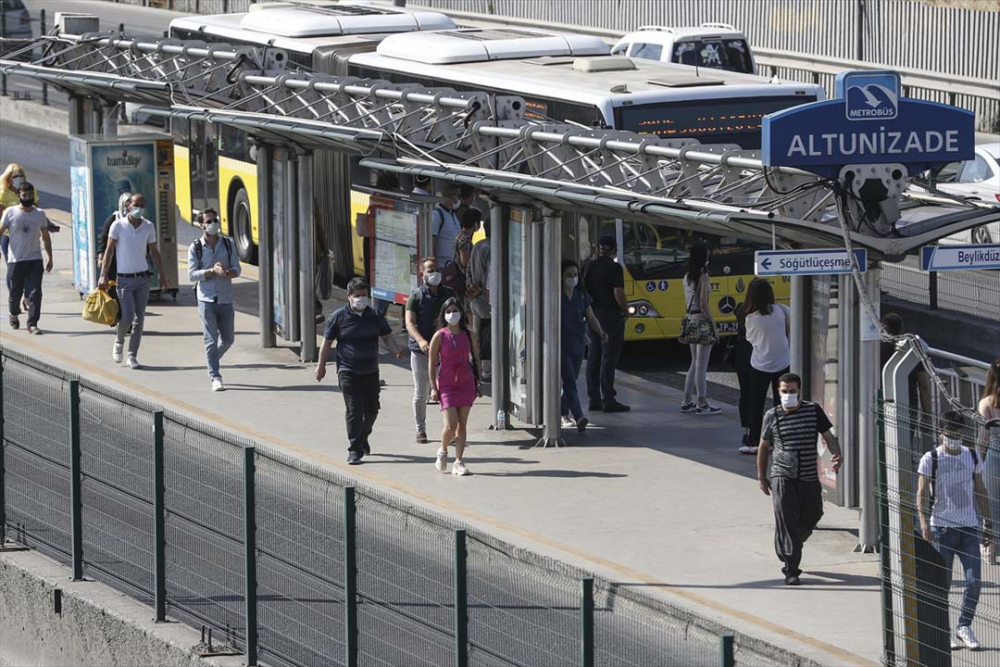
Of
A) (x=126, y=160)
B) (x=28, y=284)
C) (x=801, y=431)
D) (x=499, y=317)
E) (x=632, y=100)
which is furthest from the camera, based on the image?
(x=126, y=160)

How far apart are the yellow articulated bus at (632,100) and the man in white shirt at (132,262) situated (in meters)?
4.01

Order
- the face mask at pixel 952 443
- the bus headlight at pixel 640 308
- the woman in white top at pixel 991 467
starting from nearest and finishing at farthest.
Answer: the woman in white top at pixel 991 467 → the face mask at pixel 952 443 → the bus headlight at pixel 640 308

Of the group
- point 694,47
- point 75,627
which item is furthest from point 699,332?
point 694,47

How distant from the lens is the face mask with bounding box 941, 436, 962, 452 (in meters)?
9.38

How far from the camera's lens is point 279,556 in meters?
10.0

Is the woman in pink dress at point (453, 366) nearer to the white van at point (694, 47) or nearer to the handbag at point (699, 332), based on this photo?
the handbag at point (699, 332)

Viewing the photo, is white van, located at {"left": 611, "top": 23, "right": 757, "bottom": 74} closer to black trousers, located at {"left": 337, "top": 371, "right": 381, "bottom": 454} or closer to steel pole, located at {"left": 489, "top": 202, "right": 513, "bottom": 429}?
steel pole, located at {"left": 489, "top": 202, "right": 513, "bottom": 429}

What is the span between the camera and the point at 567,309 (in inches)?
645

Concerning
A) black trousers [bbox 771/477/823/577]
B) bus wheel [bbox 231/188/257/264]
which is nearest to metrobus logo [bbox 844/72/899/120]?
black trousers [bbox 771/477/823/577]

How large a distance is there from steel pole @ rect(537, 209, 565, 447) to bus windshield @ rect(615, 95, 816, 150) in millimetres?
2626

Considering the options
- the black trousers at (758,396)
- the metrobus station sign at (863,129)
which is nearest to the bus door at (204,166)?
the black trousers at (758,396)

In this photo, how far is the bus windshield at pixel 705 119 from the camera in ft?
59.8

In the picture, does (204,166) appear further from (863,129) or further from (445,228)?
(863,129)

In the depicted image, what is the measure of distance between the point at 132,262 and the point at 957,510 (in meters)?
11.3
